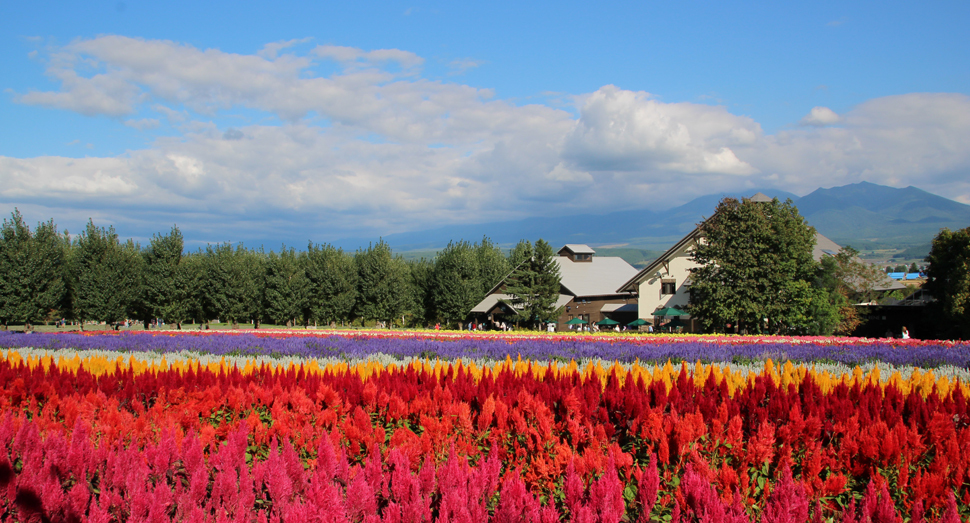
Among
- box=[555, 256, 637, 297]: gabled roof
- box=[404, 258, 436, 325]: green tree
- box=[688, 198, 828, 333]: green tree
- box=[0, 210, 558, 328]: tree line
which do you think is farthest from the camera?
box=[404, 258, 436, 325]: green tree

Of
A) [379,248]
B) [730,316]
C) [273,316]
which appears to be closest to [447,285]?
[379,248]

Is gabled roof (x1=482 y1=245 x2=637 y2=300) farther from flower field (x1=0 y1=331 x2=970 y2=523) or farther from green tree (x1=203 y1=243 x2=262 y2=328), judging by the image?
flower field (x1=0 y1=331 x2=970 y2=523)

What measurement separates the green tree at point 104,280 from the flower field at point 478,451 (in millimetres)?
45922

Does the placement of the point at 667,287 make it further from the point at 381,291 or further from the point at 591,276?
the point at 381,291

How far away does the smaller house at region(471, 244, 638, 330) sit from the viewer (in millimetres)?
58688

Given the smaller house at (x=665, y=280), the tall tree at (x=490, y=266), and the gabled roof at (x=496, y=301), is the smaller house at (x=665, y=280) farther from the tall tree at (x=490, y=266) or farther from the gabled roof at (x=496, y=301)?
the tall tree at (x=490, y=266)

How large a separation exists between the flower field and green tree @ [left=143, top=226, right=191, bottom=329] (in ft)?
150

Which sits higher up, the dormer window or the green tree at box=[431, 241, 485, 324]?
the dormer window

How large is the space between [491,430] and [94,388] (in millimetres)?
5949

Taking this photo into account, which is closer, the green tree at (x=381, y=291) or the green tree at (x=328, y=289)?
the green tree at (x=328, y=289)

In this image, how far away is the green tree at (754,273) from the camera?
38969 millimetres

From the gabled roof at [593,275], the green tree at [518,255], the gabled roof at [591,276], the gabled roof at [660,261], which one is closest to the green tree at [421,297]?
the gabled roof at [591,276]

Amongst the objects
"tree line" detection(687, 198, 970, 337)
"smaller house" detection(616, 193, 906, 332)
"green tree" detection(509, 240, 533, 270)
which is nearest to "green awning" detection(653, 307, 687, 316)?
"smaller house" detection(616, 193, 906, 332)

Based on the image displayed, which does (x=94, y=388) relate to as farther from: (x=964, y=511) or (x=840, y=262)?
(x=840, y=262)
